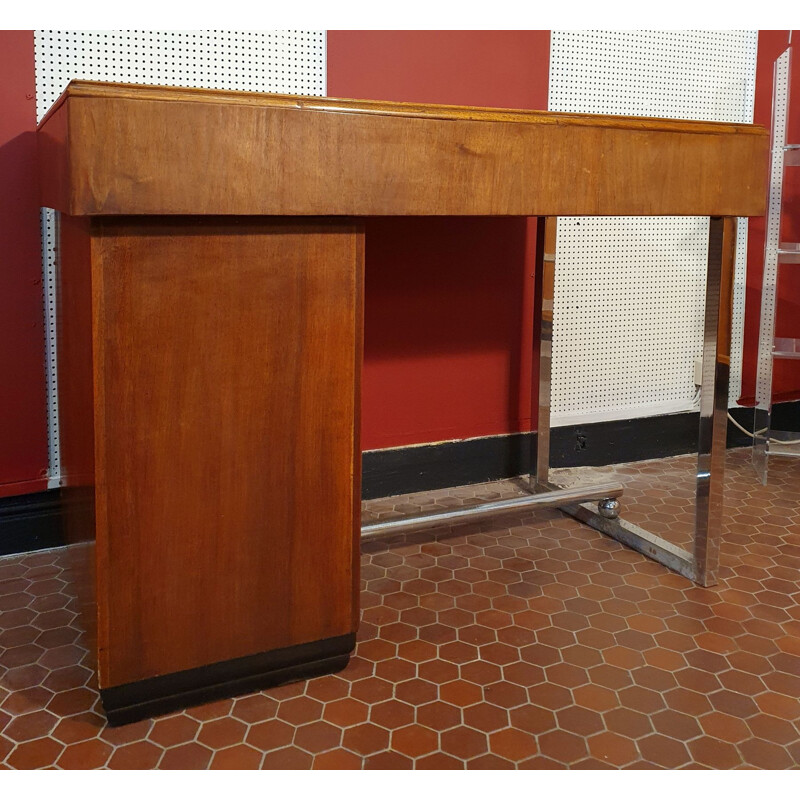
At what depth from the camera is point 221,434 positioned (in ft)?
5.41

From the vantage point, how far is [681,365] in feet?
11.5

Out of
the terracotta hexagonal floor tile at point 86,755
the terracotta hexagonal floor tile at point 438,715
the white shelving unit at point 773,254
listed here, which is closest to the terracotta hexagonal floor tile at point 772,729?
the terracotta hexagonal floor tile at point 438,715

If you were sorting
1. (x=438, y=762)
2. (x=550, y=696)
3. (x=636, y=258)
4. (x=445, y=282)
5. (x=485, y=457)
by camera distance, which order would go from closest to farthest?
1. (x=438, y=762)
2. (x=550, y=696)
3. (x=445, y=282)
4. (x=485, y=457)
5. (x=636, y=258)

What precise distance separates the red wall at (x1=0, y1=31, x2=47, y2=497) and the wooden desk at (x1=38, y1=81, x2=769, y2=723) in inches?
20.3

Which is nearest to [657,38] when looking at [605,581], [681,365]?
[681,365]

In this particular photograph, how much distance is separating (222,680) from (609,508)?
132 centimetres

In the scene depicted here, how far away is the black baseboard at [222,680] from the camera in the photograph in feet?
5.50

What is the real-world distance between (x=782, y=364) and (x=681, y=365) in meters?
0.49

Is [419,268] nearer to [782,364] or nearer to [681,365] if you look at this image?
[681,365]

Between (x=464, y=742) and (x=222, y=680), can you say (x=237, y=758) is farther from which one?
(x=464, y=742)

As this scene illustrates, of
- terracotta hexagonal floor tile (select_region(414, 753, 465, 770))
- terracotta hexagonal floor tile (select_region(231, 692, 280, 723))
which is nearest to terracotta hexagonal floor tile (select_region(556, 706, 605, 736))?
terracotta hexagonal floor tile (select_region(414, 753, 465, 770))

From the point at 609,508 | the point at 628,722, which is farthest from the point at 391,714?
the point at 609,508

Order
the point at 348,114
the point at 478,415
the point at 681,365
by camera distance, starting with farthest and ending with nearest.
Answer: the point at 681,365, the point at 478,415, the point at 348,114

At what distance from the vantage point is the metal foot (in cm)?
265
